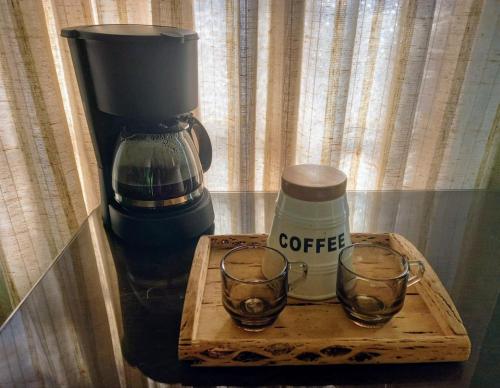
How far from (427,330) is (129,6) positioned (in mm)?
943

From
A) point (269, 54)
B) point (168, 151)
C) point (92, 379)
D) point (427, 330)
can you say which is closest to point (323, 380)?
point (427, 330)

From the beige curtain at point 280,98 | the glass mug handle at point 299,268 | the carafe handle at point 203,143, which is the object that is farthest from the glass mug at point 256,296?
the beige curtain at point 280,98

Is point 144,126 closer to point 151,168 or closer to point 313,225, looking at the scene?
point 151,168

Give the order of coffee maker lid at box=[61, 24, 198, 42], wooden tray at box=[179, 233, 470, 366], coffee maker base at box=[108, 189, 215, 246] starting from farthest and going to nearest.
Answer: coffee maker base at box=[108, 189, 215, 246], coffee maker lid at box=[61, 24, 198, 42], wooden tray at box=[179, 233, 470, 366]

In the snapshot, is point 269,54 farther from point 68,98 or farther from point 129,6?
point 68,98

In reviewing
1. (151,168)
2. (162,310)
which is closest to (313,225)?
(162,310)

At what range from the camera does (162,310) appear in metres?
0.58

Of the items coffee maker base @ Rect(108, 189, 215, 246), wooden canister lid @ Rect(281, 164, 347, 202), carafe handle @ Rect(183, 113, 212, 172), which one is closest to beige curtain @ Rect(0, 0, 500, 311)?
carafe handle @ Rect(183, 113, 212, 172)

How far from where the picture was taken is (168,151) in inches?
29.4

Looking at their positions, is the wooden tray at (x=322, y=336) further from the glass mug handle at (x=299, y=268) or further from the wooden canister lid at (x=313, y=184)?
the wooden canister lid at (x=313, y=184)

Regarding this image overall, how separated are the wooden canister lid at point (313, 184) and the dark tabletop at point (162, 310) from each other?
0.66 feet

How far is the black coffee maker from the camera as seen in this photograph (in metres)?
0.63

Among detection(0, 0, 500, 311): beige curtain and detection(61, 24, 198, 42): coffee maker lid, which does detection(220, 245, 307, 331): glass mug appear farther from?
detection(0, 0, 500, 311): beige curtain

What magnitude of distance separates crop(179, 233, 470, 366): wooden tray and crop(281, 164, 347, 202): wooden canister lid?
144 mm
